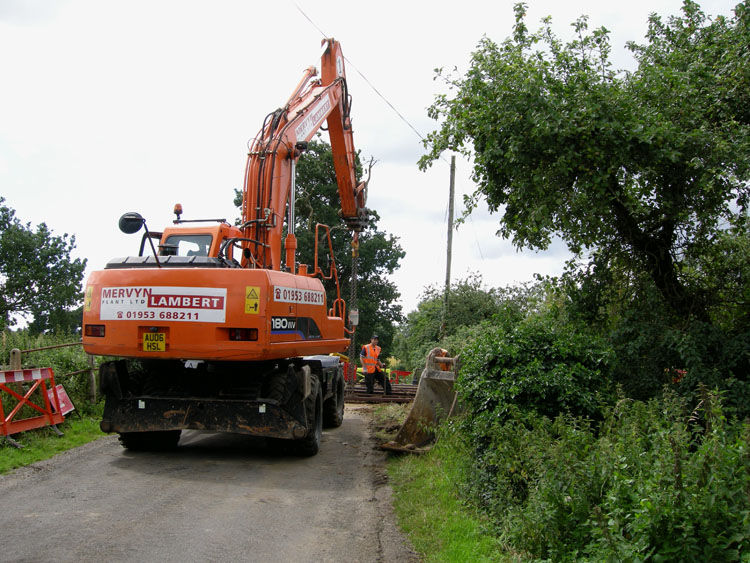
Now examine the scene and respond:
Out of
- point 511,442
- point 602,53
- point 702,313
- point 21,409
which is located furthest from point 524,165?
point 21,409

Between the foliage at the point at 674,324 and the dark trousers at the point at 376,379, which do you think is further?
the dark trousers at the point at 376,379

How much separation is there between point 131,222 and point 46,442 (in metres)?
3.91

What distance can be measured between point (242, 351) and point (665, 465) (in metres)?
5.16

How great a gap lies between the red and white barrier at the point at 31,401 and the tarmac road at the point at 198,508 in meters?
0.92

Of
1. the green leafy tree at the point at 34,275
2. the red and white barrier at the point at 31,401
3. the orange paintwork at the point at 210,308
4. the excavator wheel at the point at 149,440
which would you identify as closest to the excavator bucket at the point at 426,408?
the orange paintwork at the point at 210,308

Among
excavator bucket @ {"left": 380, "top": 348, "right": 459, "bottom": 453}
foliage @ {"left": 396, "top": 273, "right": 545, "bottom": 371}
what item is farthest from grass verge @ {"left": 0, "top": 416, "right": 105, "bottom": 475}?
foliage @ {"left": 396, "top": 273, "right": 545, "bottom": 371}

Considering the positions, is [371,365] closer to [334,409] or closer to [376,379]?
[376,379]

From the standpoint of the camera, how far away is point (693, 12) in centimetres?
1009

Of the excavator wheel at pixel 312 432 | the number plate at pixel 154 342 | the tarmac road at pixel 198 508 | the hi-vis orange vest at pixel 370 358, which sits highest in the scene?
the number plate at pixel 154 342

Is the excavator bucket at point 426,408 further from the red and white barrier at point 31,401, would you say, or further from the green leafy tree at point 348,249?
the green leafy tree at point 348,249

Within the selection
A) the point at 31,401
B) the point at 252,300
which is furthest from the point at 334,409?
the point at 252,300

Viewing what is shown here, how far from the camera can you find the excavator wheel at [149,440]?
9281mm

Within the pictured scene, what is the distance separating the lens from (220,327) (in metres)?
8.01

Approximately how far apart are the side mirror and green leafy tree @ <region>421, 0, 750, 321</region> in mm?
4563
